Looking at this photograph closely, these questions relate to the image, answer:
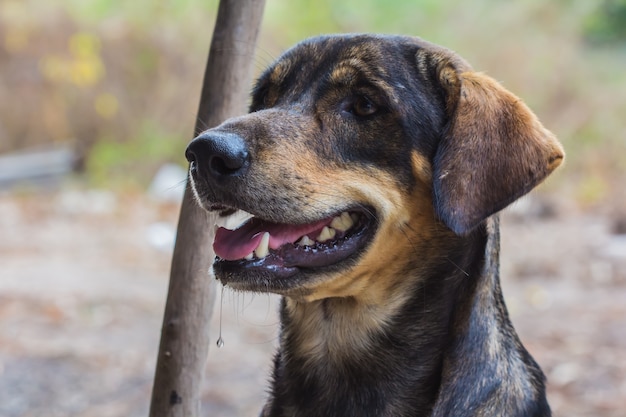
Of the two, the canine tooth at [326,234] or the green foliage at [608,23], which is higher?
the green foliage at [608,23]

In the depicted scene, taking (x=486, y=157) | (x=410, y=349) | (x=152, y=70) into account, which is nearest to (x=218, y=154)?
(x=486, y=157)

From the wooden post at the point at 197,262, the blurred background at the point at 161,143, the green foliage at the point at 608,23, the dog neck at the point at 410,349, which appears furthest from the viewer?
the green foliage at the point at 608,23

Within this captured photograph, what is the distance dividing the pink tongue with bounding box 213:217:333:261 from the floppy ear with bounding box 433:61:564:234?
47 cm

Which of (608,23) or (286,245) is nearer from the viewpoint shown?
(286,245)

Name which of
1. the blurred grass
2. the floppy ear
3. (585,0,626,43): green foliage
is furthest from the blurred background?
the floppy ear

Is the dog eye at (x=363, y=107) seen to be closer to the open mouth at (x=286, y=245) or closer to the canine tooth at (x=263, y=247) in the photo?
the open mouth at (x=286, y=245)

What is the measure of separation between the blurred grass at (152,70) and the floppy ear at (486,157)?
42.1ft

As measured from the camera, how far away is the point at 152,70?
16203mm

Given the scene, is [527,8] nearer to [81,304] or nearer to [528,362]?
[81,304]

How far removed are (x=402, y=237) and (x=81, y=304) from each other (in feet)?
20.8

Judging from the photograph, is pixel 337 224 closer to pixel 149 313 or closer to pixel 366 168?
pixel 366 168

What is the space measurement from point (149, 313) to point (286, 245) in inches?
233

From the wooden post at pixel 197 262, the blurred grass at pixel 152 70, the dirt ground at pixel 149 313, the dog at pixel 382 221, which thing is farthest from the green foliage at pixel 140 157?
the dog at pixel 382 221

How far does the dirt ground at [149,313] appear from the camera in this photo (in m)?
6.55
